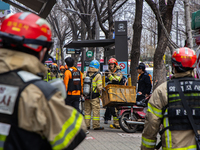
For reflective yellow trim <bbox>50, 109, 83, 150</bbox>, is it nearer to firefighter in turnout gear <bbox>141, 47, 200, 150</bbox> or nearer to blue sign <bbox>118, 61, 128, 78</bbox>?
firefighter in turnout gear <bbox>141, 47, 200, 150</bbox>

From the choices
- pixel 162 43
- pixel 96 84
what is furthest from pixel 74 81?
pixel 162 43

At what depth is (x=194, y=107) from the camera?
307 cm

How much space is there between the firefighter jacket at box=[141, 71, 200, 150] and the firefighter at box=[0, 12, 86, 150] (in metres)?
1.23

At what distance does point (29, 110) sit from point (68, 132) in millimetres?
326

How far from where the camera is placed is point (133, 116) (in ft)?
28.8

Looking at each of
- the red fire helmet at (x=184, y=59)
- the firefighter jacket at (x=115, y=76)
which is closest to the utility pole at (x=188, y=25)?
the firefighter jacket at (x=115, y=76)

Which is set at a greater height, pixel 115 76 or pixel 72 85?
pixel 115 76

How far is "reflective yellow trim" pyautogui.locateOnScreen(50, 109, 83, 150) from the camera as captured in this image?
76.7 inches

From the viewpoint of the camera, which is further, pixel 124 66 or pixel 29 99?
pixel 124 66

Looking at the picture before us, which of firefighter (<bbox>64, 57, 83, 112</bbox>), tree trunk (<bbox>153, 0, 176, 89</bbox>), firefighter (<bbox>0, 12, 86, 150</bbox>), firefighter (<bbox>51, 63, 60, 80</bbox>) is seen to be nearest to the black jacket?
firefighter (<bbox>64, 57, 83, 112</bbox>)

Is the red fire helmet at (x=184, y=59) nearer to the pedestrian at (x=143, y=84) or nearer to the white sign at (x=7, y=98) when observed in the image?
the white sign at (x=7, y=98)

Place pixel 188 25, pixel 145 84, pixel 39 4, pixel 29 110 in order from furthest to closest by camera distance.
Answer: pixel 145 84
pixel 39 4
pixel 188 25
pixel 29 110

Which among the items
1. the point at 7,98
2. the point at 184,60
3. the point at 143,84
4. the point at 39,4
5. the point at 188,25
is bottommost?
the point at 143,84

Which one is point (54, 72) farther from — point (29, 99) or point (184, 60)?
point (29, 99)
